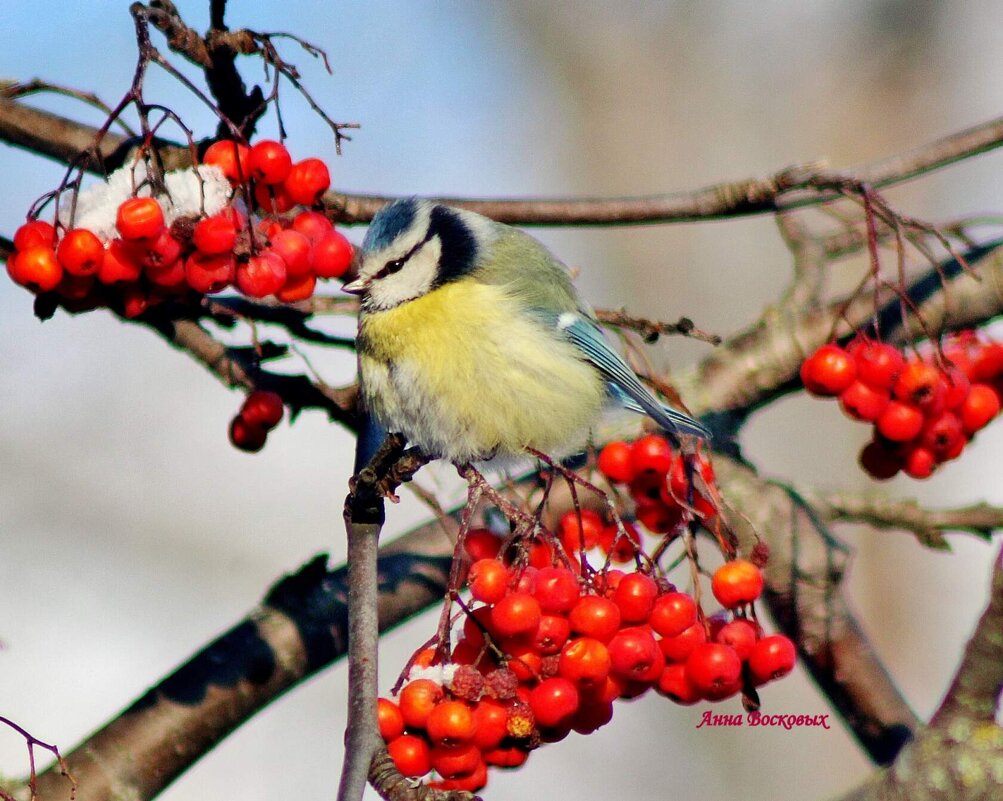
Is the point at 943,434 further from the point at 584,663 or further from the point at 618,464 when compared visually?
the point at 584,663

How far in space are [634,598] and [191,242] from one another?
0.70m

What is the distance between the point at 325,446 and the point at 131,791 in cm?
383

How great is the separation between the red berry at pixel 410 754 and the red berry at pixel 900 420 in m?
0.98

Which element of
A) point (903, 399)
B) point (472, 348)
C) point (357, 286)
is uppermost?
point (357, 286)

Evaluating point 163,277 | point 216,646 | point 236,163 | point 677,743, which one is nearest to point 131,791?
point 216,646

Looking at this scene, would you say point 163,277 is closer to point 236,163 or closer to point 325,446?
point 236,163

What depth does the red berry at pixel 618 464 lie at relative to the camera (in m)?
1.80

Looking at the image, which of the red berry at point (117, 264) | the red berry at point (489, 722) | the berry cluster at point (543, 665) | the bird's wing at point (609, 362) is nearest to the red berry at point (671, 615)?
the berry cluster at point (543, 665)

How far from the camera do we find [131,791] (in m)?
1.83

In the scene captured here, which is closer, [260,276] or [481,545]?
[260,276]

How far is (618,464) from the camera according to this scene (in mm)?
1798

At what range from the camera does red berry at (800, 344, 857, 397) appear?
1879 millimetres

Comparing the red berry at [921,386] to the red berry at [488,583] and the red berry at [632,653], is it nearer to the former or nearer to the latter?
the red berry at [632,653]

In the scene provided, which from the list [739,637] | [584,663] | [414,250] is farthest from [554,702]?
[414,250]
